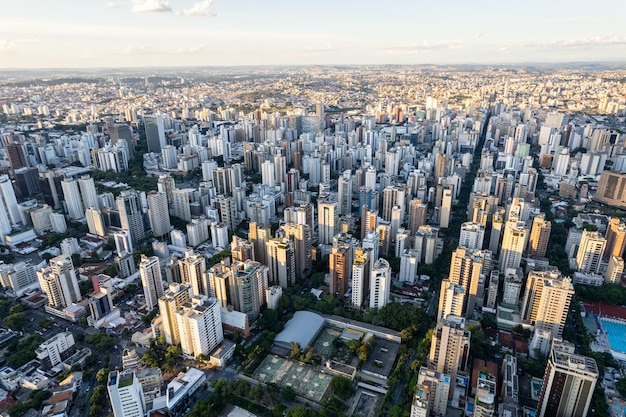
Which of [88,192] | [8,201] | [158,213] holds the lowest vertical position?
[158,213]

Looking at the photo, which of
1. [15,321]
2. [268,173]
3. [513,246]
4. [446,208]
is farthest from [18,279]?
[513,246]

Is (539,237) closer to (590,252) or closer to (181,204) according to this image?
(590,252)

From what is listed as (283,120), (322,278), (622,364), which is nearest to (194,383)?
(322,278)

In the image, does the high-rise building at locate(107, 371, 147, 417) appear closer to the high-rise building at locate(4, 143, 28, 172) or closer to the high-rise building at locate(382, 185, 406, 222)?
the high-rise building at locate(382, 185, 406, 222)

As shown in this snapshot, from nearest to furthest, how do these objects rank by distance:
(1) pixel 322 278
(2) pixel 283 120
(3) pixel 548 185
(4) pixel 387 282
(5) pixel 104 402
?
(5) pixel 104 402 → (4) pixel 387 282 → (1) pixel 322 278 → (3) pixel 548 185 → (2) pixel 283 120

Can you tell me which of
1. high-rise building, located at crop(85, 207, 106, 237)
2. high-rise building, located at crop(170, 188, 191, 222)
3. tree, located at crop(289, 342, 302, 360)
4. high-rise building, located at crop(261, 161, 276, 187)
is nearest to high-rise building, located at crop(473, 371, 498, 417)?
tree, located at crop(289, 342, 302, 360)

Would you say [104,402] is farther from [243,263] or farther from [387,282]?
[387,282]
